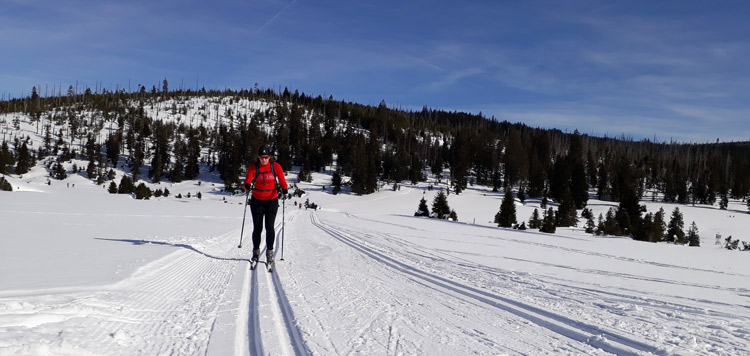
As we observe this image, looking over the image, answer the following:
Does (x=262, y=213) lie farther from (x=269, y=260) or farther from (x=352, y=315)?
(x=352, y=315)

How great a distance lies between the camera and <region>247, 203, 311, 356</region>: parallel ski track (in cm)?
338

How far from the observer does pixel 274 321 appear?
405cm

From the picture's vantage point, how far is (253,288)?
5.55 m

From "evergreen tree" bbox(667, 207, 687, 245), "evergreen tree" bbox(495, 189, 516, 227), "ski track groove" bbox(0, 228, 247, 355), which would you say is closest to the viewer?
"ski track groove" bbox(0, 228, 247, 355)

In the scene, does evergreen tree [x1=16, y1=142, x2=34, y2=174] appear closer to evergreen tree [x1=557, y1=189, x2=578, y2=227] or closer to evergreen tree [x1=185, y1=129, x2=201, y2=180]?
evergreen tree [x1=185, y1=129, x2=201, y2=180]

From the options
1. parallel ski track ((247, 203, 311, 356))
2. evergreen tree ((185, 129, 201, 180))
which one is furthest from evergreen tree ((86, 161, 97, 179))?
parallel ski track ((247, 203, 311, 356))

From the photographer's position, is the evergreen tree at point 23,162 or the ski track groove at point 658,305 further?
the evergreen tree at point 23,162

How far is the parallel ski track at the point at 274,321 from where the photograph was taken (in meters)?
3.38

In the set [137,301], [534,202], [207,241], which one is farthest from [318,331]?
[534,202]

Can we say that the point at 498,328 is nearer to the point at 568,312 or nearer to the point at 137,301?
the point at 568,312

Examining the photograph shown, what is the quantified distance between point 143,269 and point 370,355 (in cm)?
445

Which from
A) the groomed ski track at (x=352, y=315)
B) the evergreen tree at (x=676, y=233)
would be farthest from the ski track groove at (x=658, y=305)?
the evergreen tree at (x=676, y=233)

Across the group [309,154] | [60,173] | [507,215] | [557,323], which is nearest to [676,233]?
[507,215]

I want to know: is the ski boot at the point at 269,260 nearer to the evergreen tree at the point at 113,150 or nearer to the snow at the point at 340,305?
the snow at the point at 340,305
